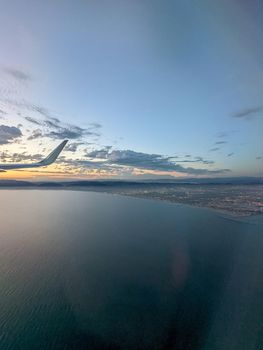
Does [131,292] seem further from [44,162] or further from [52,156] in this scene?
[52,156]

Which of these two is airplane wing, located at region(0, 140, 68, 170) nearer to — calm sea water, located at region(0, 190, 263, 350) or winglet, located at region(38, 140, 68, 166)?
winglet, located at region(38, 140, 68, 166)

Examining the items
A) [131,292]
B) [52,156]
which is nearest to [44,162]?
[52,156]

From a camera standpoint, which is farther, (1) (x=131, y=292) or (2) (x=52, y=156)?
(2) (x=52, y=156)

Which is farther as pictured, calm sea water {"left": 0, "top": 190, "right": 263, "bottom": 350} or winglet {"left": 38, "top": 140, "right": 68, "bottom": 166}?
winglet {"left": 38, "top": 140, "right": 68, "bottom": 166}

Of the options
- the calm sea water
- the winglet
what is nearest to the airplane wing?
the winglet

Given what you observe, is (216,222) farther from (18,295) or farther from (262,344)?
(18,295)

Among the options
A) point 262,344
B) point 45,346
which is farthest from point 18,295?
point 262,344

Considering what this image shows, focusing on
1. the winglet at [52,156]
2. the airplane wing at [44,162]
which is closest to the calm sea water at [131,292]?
the airplane wing at [44,162]

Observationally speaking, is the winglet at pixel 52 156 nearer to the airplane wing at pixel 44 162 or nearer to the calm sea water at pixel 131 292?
the airplane wing at pixel 44 162
